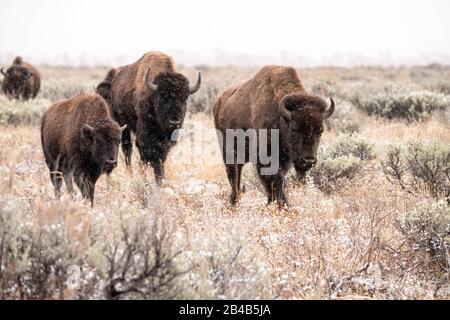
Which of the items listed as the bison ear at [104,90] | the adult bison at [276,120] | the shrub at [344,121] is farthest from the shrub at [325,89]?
the adult bison at [276,120]

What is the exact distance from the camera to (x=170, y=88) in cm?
908

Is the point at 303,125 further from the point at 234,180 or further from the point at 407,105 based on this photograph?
the point at 407,105

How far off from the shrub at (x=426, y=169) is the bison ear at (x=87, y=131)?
398 cm

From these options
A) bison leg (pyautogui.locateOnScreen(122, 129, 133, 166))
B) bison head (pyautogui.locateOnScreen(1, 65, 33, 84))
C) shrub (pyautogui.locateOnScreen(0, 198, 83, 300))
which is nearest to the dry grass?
shrub (pyautogui.locateOnScreen(0, 198, 83, 300))

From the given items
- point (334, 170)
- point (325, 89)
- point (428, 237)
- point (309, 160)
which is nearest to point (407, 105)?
point (325, 89)

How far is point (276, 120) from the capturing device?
7.50 m

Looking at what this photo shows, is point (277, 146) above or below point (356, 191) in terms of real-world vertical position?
above

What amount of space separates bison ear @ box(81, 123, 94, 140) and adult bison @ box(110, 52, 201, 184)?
5.78 feet

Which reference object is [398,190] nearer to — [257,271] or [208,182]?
[208,182]

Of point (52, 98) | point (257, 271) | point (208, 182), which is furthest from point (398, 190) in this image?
point (52, 98)

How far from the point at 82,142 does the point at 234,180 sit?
2218mm

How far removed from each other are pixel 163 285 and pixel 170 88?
18.9 ft

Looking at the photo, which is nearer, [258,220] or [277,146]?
[258,220]

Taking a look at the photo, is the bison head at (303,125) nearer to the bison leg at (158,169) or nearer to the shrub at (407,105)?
the bison leg at (158,169)
